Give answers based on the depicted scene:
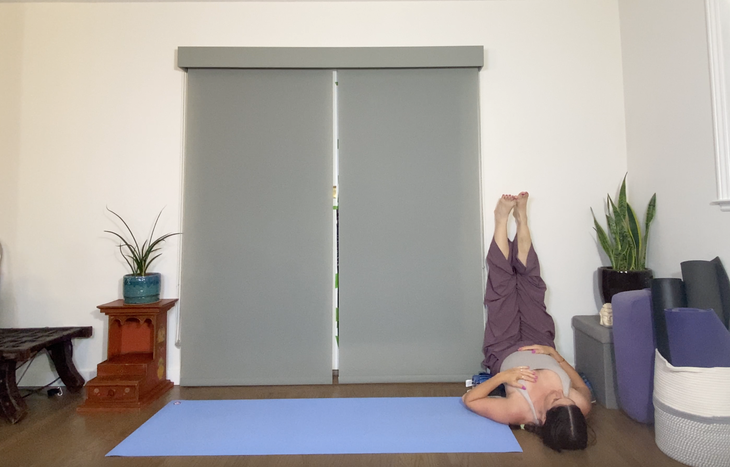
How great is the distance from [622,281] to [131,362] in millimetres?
2939

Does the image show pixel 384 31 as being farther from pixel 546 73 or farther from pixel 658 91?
pixel 658 91

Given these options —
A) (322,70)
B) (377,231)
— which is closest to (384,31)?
(322,70)

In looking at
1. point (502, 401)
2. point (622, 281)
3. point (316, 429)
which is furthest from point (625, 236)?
point (316, 429)

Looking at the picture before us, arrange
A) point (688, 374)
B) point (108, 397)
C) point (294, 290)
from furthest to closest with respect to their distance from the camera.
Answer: point (294, 290) → point (108, 397) → point (688, 374)

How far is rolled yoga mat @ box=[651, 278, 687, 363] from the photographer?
1.84 m

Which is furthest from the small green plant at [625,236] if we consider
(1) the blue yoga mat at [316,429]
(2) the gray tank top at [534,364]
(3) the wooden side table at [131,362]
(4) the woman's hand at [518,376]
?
(3) the wooden side table at [131,362]

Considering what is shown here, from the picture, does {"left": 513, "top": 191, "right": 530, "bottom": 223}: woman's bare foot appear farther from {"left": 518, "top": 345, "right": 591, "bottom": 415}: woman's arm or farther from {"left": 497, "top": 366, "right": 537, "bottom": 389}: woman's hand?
{"left": 497, "top": 366, "right": 537, "bottom": 389}: woman's hand

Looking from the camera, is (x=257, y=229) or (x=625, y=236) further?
(x=257, y=229)

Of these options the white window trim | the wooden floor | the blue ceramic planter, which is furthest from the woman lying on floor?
the blue ceramic planter

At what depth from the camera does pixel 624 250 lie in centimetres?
249

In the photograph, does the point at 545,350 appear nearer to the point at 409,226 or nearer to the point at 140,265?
the point at 409,226

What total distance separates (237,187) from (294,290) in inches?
31.1

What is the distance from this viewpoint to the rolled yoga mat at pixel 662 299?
6.03 feet

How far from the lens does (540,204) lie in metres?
2.79
